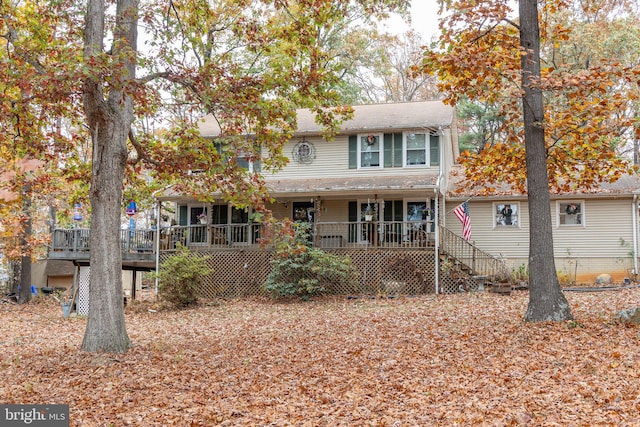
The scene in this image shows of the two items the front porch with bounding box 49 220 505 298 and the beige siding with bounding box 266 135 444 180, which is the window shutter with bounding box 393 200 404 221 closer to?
the front porch with bounding box 49 220 505 298

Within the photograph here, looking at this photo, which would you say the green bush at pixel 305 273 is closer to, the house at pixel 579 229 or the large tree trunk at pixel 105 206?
the house at pixel 579 229

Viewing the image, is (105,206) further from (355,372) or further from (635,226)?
(635,226)

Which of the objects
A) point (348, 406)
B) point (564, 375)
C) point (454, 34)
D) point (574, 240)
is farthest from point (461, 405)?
point (574, 240)

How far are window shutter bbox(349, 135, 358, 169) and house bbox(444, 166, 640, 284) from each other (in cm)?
369

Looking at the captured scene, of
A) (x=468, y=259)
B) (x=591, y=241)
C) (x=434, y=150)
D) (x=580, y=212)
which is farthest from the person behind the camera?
(x=580, y=212)

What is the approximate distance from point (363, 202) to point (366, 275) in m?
3.62

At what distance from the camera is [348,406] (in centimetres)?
632

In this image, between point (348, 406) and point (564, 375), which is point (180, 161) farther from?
point (564, 375)

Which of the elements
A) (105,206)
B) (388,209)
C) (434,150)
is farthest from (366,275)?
(105,206)

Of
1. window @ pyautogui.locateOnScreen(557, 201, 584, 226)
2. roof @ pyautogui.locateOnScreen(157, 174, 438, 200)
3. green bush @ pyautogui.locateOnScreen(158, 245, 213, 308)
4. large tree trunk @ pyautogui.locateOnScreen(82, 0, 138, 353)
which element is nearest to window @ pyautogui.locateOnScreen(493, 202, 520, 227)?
window @ pyautogui.locateOnScreen(557, 201, 584, 226)

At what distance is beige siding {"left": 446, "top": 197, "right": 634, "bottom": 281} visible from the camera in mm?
19859

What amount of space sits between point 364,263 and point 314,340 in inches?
321

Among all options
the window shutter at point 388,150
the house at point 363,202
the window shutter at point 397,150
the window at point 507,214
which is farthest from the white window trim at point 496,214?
the window shutter at point 388,150

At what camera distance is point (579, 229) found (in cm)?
2033
